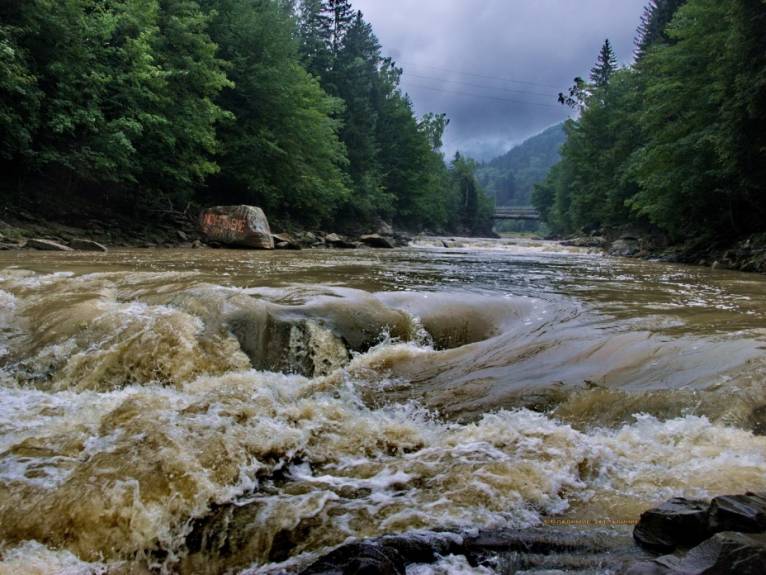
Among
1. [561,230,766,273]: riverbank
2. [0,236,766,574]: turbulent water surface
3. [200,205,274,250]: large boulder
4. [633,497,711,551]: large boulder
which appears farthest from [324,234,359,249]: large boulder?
[633,497,711,551]: large boulder

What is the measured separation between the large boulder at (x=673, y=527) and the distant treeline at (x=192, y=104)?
14.4 metres

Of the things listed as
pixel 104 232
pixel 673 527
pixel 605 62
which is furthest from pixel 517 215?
pixel 673 527

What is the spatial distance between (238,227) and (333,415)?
46.1ft

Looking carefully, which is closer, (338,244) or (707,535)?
(707,535)

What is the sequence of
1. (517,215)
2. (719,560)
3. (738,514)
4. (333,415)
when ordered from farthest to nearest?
(517,215), (333,415), (738,514), (719,560)

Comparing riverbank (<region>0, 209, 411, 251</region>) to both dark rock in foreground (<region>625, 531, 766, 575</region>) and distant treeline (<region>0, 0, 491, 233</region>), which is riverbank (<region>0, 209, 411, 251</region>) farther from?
dark rock in foreground (<region>625, 531, 766, 575</region>)

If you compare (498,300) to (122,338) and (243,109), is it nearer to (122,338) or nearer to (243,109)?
(122,338)

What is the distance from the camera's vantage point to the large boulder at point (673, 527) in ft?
6.96

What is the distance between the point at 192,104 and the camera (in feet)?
56.3

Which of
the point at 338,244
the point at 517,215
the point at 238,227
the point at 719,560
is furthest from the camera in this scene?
the point at 517,215

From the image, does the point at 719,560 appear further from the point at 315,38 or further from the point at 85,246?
the point at 315,38

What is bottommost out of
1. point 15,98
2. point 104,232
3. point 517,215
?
point 104,232

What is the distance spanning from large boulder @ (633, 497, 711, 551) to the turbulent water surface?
313 millimetres

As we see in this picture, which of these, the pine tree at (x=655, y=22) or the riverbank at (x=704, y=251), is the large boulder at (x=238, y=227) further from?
the pine tree at (x=655, y=22)
